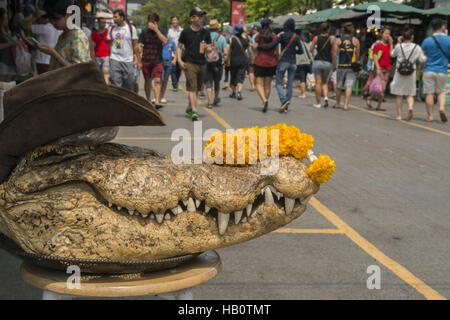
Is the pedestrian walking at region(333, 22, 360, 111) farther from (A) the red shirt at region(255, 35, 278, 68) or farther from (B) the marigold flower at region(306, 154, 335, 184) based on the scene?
(B) the marigold flower at region(306, 154, 335, 184)

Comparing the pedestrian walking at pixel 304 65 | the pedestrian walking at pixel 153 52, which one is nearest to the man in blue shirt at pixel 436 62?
the pedestrian walking at pixel 304 65

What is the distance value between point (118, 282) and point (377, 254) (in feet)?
8.74

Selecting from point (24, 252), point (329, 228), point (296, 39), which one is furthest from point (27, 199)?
point (296, 39)

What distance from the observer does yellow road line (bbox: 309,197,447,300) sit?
11.8ft

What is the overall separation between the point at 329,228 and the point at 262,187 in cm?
273

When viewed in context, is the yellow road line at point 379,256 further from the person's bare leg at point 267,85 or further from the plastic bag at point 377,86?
the plastic bag at point 377,86

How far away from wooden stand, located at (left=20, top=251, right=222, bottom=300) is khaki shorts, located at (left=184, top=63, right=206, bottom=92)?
8.53 meters

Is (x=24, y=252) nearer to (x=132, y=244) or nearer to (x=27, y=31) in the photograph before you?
(x=132, y=244)

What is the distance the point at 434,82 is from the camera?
11.9 meters

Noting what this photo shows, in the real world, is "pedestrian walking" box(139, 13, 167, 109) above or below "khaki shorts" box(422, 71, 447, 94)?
above

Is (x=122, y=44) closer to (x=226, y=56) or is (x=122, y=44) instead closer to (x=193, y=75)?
(x=193, y=75)

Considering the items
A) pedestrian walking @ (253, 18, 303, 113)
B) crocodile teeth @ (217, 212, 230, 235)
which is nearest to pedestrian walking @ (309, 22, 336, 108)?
pedestrian walking @ (253, 18, 303, 113)

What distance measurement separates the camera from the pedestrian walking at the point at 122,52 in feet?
32.2

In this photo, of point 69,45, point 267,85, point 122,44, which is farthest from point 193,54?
point 69,45
